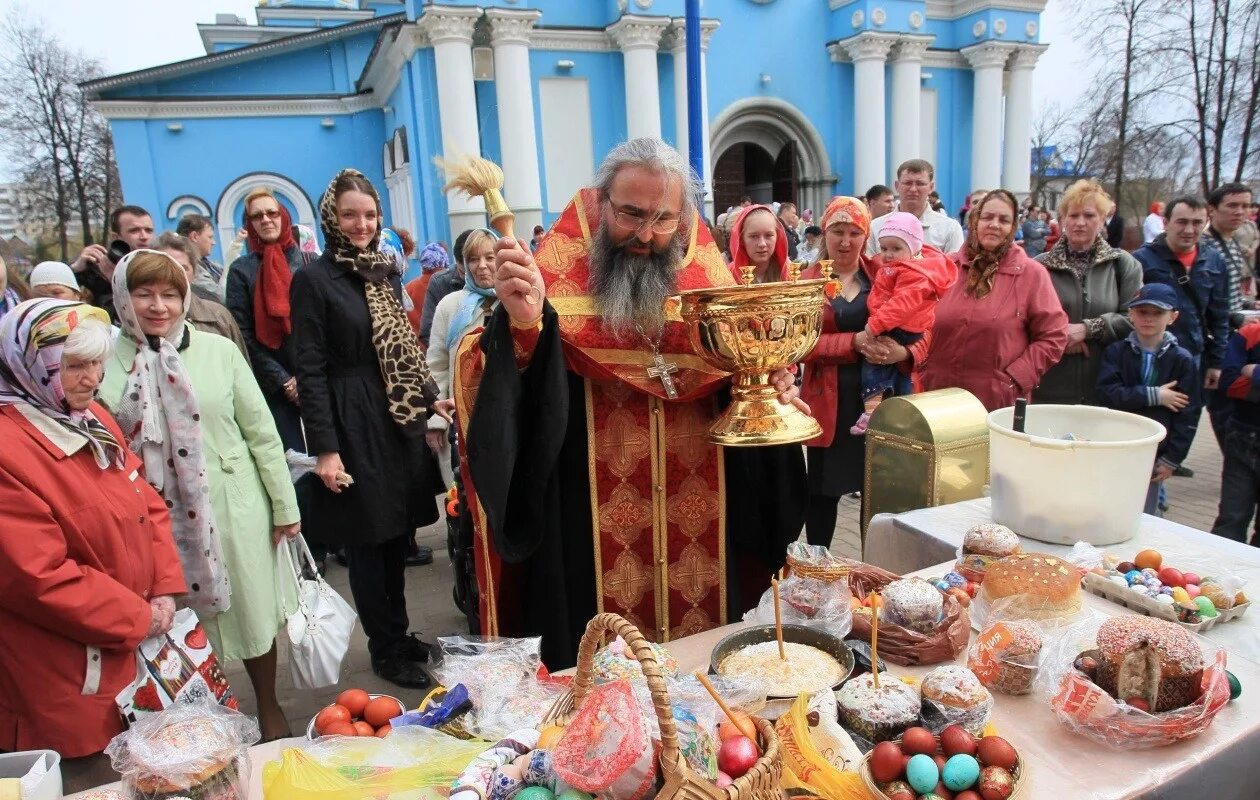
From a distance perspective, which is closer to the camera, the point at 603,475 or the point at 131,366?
the point at 603,475

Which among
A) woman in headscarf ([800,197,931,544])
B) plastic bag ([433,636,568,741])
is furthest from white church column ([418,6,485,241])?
plastic bag ([433,636,568,741])

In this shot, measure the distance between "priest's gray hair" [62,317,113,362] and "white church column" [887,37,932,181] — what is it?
56.1ft

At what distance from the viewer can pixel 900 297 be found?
3561 millimetres

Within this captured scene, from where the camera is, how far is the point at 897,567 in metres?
2.66

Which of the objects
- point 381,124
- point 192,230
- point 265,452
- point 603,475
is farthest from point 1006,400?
point 381,124

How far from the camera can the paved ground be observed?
11.5ft

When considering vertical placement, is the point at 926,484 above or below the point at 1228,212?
below

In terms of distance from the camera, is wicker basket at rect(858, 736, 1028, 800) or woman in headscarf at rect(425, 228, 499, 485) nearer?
wicker basket at rect(858, 736, 1028, 800)

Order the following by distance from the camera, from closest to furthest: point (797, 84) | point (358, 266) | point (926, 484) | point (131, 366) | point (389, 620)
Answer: point (131, 366) → point (926, 484) → point (358, 266) → point (389, 620) → point (797, 84)

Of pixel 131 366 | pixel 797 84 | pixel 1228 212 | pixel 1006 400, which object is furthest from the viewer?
pixel 797 84

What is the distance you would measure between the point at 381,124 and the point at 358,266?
52.8 feet

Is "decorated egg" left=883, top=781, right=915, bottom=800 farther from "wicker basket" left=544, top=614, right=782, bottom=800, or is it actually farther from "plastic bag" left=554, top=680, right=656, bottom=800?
"plastic bag" left=554, top=680, right=656, bottom=800

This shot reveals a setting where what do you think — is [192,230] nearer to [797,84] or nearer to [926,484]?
[926,484]

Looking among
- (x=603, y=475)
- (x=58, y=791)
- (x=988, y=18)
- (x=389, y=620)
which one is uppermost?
(x=988, y=18)
